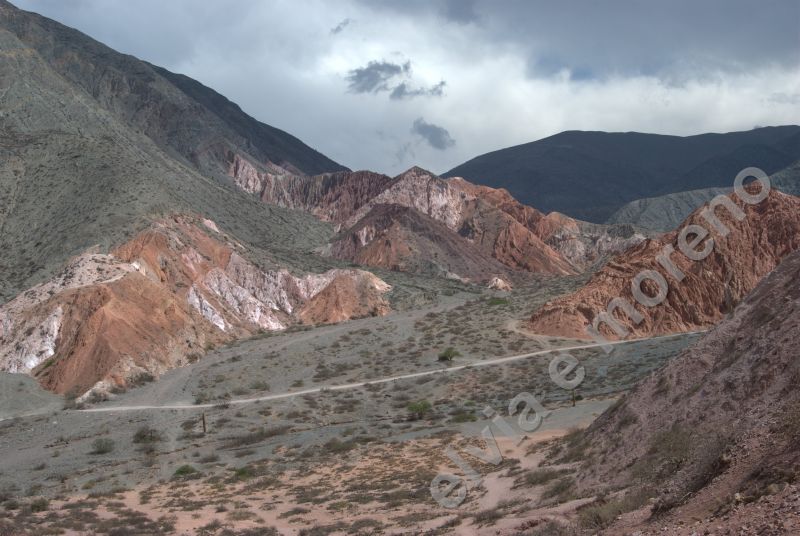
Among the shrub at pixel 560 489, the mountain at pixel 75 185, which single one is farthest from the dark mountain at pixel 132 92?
the shrub at pixel 560 489

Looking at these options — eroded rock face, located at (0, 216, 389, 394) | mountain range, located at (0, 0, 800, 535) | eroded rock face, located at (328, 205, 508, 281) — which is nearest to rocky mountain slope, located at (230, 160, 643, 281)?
eroded rock face, located at (328, 205, 508, 281)

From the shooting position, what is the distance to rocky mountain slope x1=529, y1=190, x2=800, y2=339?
54594mm

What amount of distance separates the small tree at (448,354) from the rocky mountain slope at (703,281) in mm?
8688

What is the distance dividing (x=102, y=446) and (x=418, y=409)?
57.3 ft

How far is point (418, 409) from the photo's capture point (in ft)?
132

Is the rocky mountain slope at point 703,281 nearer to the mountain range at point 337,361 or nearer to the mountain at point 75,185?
the mountain range at point 337,361

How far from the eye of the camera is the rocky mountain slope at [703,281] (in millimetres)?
54594

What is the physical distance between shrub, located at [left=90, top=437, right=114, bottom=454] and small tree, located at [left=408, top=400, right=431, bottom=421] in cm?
1650

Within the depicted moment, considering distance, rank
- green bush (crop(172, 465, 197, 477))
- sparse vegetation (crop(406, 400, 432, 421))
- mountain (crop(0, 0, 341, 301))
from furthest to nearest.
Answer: mountain (crop(0, 0, 341, 301)), sparse vegetation (crop(406, 400, 432, 421)), green bush (crop(172, 465, 197, 477))

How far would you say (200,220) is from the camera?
87375 mm

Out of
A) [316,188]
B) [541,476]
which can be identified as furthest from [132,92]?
[541,476]

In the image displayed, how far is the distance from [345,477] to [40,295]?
44.0 metres

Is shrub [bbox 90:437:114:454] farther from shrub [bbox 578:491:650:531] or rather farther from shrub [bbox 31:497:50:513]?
shrub [bbox 578:491:650:531]

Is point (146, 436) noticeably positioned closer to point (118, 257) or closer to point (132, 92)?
point (118, 257)
